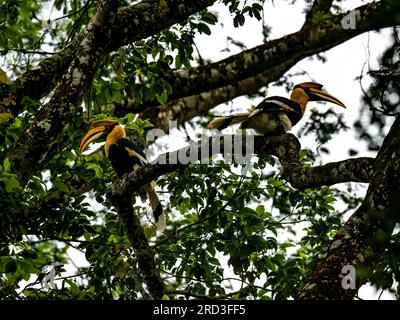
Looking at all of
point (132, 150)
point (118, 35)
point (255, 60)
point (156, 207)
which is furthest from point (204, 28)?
Answer: point (156, 207)

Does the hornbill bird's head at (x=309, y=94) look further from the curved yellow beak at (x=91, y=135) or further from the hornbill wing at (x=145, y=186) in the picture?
the curved yellow beak at (x=91, y=135)

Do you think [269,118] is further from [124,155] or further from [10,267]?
[10,267]

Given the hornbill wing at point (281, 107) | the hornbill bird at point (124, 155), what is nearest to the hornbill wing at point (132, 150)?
the hornbill bird at point (124, 155)

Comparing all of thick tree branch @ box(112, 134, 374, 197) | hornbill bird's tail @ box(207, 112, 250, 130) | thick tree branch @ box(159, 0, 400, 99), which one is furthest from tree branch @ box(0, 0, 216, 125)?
hornbill bird's tail @ box(207, 112, 250, 130)

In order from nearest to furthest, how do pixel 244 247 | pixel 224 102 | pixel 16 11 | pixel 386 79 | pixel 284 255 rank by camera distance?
pixel 386 79 < pixel 16 11 < pixel 244 247 < pixel 284 255 < pixel 224 102

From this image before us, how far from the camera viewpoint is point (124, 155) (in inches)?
221

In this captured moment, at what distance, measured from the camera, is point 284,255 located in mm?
4695

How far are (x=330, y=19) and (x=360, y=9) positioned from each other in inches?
19.4

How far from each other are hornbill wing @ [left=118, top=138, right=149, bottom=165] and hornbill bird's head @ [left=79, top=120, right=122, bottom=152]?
75 mm

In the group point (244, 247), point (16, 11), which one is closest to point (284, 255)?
point (244, 247)

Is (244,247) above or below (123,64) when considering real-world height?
below

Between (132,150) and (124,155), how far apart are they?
0.09 metres
